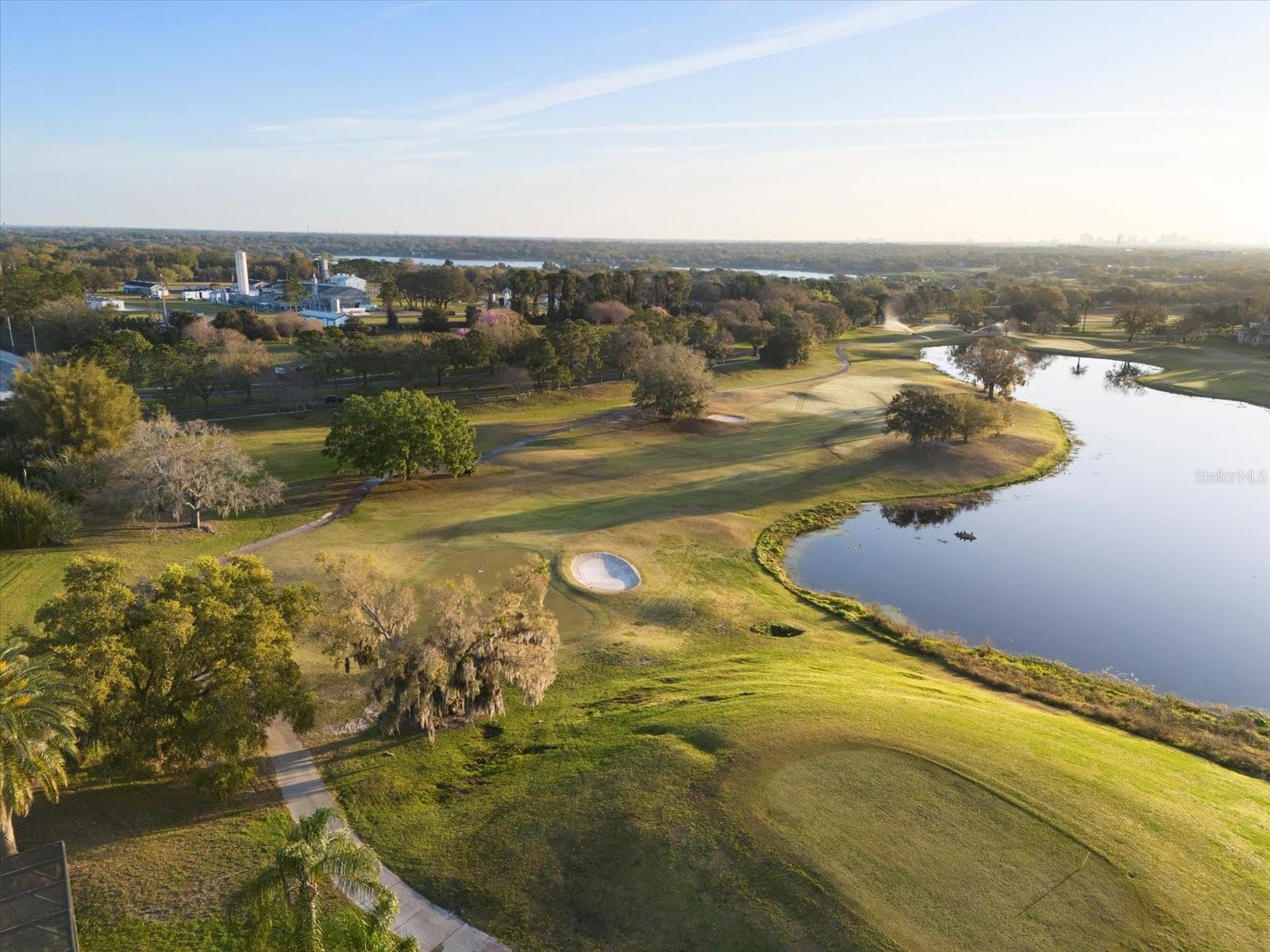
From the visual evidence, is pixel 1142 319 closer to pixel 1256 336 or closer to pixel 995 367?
pixel 1256 336

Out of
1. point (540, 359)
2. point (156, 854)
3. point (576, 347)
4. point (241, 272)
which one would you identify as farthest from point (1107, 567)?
point (241, 272)

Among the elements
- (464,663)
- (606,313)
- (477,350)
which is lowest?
(464,663)

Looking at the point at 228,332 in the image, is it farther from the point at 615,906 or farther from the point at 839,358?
the point at 615,906

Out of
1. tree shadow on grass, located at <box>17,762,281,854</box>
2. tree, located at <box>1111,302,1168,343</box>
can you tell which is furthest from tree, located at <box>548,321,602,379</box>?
tree, located at <box>1111,302,1168,343</box>

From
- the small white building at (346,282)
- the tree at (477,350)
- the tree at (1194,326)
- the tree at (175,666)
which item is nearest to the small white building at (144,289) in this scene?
the small white building at (346,282)

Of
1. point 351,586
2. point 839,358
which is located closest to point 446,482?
point 351,586

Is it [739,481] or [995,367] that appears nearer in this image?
[739,481]
